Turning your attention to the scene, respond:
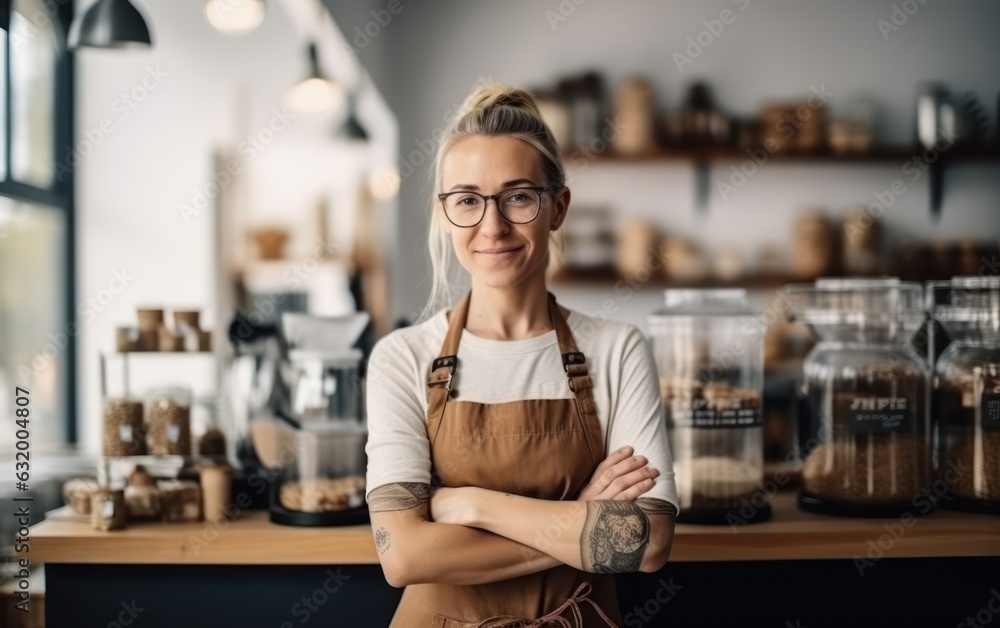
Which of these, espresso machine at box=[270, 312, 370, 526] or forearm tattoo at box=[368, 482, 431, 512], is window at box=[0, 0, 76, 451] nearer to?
espresso machine at box=[270, 312, 370, 526]

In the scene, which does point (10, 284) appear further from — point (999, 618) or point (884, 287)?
point (999, 618)

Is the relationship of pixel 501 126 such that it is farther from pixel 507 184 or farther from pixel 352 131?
pixel 352 131

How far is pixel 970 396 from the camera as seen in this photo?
1.87 meters

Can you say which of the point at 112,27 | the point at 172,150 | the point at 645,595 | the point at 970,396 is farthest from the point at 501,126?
the point at 172,150

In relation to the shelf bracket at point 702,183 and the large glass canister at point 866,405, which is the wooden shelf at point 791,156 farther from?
the large glass canister at point 866,405

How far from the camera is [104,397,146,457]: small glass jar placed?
6.06 ft

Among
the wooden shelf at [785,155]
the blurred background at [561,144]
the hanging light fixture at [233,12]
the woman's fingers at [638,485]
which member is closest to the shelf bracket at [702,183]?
the blurred background at [561,144]

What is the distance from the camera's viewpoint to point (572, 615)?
1.45 meters

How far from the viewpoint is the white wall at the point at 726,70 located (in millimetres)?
4520

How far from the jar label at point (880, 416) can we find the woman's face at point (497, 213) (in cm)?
82

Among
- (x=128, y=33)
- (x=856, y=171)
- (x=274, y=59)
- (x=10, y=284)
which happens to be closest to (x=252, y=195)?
(x=274, y=59)

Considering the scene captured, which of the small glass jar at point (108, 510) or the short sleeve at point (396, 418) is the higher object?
the short sleeve at point (396, 418)

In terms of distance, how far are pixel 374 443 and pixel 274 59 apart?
340 centimetres

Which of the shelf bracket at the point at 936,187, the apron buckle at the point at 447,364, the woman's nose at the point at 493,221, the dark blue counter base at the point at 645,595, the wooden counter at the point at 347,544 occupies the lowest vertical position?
the dark blue counter base at the point at 645,595
